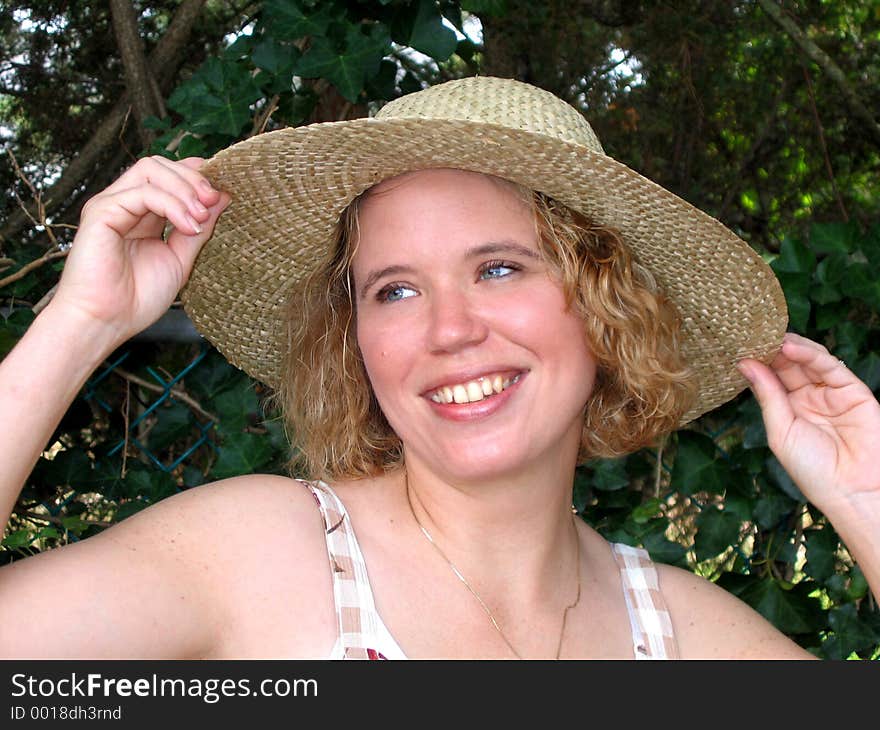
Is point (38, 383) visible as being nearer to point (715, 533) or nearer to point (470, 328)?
point (470, 328)

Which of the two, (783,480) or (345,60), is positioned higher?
(345,60)

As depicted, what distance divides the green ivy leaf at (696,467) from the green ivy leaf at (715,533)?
0.19 ft

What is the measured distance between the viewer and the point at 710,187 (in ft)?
14.3

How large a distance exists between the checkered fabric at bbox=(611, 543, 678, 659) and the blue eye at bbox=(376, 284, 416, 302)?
718mm

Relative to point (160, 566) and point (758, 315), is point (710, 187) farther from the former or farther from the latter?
point (160, 566)

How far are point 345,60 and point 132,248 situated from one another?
1.00 metres

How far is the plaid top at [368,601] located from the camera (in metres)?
1.62

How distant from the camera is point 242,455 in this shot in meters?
2.34

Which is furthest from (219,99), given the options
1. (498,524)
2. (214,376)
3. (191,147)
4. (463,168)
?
(498,524)

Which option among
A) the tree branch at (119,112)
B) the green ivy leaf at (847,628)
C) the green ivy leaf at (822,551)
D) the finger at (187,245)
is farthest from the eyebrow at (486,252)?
the tree branch at (119,112)

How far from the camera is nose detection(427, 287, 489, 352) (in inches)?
66.7

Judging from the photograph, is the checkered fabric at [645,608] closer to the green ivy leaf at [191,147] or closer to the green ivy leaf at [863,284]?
the green ivy leaf at [863,284]
